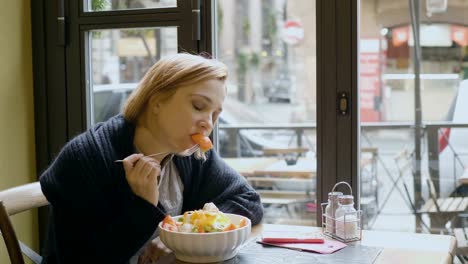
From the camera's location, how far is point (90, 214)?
1.53 meters

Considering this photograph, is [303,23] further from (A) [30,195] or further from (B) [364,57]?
(A) [30,195]

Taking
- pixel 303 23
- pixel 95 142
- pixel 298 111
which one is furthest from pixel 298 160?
pixel 95 142

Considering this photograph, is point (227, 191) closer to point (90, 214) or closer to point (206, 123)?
point (206, 123)

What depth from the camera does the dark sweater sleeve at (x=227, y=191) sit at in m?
1.72

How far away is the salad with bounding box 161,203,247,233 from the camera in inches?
56.6

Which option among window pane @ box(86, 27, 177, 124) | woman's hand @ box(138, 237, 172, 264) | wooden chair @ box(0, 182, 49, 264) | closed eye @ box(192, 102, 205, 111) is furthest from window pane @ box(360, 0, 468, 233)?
wooden chair @ box(0, 182, 49, 264)

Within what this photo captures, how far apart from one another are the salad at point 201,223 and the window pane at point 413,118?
107cm

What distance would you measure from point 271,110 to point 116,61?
1089 mm

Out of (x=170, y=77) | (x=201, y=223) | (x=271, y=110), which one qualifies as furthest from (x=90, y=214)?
(x=271, y=110)

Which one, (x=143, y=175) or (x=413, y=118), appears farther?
(x=413, y=118)

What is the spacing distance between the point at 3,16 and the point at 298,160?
1549 mm

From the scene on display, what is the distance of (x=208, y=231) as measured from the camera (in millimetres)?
1430

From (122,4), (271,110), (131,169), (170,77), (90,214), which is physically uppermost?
(122,4)

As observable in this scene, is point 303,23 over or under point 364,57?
over
